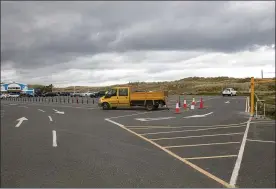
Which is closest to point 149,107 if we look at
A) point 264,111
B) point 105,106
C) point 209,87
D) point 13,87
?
point 105,106

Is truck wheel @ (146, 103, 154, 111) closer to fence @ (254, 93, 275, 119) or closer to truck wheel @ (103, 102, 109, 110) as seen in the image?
truck wheel @ (103, 102, 109, 110)

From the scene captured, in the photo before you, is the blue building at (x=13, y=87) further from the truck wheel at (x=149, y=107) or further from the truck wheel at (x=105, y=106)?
the truck wheel at (x=149, y=107)

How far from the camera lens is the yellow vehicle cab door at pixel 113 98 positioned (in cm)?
2827

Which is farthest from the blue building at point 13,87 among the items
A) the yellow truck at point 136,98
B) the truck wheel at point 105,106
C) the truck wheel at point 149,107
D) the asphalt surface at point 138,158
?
the asphalt surface at point 138,158

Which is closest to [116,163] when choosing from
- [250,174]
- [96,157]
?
[96,157]

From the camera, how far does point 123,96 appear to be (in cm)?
2770

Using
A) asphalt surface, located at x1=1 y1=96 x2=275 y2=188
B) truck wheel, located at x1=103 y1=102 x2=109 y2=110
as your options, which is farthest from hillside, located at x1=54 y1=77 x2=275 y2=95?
asphalt surface, located at x1=1 y1=96 x2=275 y2=188

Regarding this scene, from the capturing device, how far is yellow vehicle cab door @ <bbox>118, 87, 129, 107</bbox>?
2750 centimetres

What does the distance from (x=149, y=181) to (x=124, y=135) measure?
6.62 m

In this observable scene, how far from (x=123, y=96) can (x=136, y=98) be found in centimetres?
127

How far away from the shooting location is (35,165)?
8.55m

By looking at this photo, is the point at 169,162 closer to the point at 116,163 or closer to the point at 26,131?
the point at 116,163

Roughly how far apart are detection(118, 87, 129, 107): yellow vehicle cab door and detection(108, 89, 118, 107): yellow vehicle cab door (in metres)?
0.38

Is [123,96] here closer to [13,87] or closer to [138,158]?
[138,158]
